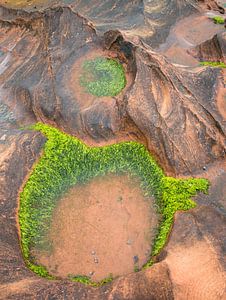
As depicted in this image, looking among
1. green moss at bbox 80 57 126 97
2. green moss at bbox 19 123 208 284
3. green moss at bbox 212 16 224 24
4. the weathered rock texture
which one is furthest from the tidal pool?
green moss at bbox 212 16 224 24

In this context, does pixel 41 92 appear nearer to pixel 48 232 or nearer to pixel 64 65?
pixel 64 65

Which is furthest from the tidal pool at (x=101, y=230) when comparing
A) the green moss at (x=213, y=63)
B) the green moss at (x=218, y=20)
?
the green moss at (x=218, y=20)

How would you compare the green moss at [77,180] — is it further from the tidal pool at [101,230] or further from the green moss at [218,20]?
the green moss at [218,20]

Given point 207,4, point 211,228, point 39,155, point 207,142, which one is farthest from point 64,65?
point 207,4

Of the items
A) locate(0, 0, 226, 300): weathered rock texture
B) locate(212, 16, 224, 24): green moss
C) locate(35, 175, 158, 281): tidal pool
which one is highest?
locate(212, 16, 224, 24): green moss

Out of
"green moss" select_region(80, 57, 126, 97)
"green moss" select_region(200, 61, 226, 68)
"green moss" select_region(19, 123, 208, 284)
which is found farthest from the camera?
"green moss" select_region(200, 61, 226, 68)

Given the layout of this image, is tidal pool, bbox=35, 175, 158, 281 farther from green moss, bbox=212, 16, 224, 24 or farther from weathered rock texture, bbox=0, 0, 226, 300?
green moss, bbox=212, 16, 224, 24

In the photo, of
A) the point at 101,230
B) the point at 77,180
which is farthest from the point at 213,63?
the point at 101,230
